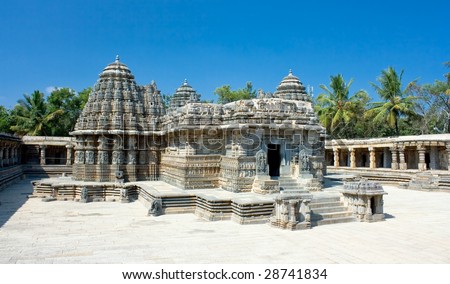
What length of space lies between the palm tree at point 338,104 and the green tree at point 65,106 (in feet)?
86.7

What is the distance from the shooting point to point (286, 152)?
52.7 ft

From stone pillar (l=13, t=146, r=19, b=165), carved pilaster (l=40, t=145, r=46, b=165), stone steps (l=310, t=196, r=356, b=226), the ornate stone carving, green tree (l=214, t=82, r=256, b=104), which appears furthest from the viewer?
green tree (l=214, t=82, r=256, b=104)

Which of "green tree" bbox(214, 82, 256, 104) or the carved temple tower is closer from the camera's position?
the carved temple tower

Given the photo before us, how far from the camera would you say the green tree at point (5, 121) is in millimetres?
37319

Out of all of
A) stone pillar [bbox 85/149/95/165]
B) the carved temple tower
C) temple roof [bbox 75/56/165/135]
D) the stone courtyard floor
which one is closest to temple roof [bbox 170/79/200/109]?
temple roof [bbox 75/56/165/135]

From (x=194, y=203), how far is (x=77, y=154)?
10.7 meters

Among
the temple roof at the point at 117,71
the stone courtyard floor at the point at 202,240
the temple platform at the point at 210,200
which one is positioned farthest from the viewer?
the temple roof at the point at 117,71

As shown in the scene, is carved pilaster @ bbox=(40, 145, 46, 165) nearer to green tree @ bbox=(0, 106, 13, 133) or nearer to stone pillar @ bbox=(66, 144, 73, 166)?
stone pillar @ bbox=(66, 144, 73, 166)

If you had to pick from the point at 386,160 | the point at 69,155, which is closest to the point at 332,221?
the point at 386,160

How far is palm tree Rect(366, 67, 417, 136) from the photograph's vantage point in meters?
31.0

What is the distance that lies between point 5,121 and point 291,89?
30884 millimetres

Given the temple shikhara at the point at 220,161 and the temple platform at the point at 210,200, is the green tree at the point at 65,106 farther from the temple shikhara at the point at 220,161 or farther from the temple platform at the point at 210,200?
the temple platform at the point at 210,200

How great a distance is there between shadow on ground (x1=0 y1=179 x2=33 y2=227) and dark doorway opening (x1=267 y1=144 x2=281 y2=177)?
10.9 metres

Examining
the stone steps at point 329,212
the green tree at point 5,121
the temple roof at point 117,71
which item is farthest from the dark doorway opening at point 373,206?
the green tree at point 5,121
